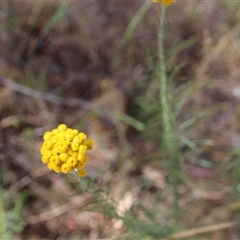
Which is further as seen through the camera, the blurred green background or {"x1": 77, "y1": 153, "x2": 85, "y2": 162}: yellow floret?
the blurred green background

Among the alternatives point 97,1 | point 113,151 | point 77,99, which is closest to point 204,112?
point 113,151

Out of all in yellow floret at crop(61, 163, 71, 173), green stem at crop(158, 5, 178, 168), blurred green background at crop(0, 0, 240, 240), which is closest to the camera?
yellow floret at crop(61, 163, 71, 173)

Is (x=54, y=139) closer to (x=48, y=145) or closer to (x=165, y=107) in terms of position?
(x=48, y=145)

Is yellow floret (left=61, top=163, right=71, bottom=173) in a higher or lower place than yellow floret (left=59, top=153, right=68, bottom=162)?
lower

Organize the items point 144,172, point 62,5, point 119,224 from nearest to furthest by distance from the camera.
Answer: point 119,224
point 144,172
point 62,5

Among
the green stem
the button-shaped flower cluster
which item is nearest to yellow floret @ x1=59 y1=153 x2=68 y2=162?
the button-shaped flower cluster

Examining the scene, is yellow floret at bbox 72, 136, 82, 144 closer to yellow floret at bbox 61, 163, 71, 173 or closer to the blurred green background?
yellow floret at bbox 61, 163, 71, 173

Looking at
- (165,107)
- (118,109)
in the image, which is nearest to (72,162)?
(165,107)

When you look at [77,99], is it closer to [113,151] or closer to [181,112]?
[113,151]
